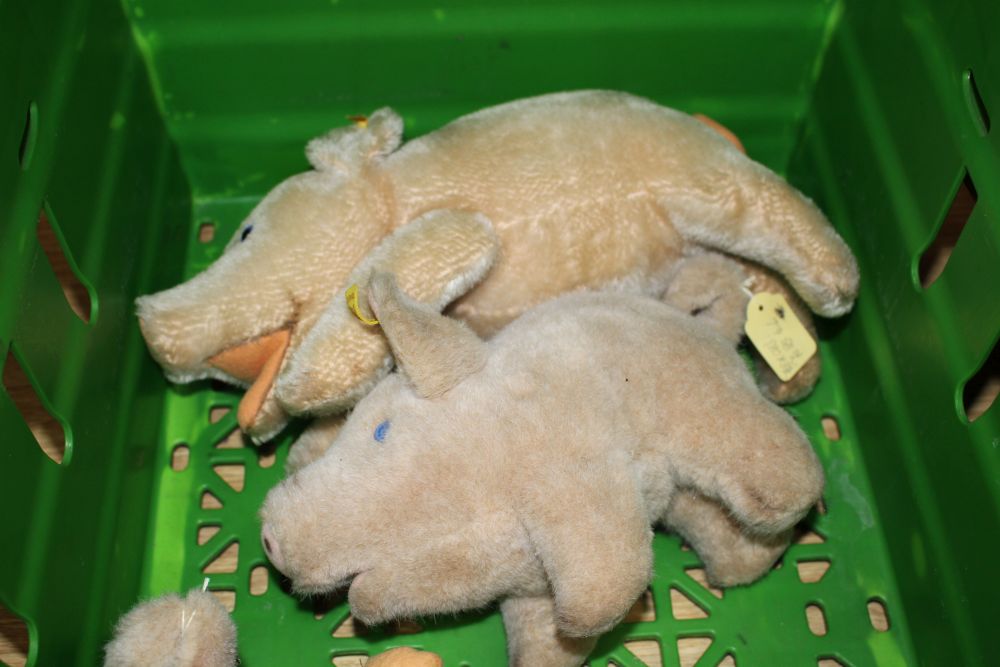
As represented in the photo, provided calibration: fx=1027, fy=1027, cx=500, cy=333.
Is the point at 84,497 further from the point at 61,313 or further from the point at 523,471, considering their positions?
the point at 523,471

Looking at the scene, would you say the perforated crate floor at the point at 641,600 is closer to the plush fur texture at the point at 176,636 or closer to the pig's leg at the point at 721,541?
the pig's leg at the point at 721,541

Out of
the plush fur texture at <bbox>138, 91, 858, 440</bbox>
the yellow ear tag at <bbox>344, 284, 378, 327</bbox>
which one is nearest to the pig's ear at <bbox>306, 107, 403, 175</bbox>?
the plush fur texture at <bbox>138, 91, 858, 440</bbox>

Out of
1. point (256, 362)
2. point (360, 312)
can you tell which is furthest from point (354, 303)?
point (256, 362)

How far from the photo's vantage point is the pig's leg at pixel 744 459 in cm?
75

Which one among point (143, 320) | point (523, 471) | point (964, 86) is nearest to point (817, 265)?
point (964, 86)

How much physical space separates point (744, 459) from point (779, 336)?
0.24m

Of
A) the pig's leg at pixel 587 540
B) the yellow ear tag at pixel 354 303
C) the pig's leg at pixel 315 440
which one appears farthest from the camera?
the pig's leg at pixel 315 440

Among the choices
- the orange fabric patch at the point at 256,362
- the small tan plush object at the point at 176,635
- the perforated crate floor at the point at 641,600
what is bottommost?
the perforated crate floor at the point at 641,600

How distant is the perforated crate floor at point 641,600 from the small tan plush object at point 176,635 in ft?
0.62

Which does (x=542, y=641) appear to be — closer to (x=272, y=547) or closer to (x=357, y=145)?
(x=272, y=547)

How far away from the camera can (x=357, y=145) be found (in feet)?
2.93

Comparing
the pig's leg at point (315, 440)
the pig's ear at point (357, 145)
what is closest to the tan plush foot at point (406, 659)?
the pig's leg at point (315, 440)

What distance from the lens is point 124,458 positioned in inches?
36.5

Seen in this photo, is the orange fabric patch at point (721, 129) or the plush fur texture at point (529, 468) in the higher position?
the orange fabric patch at point (721, 129)
